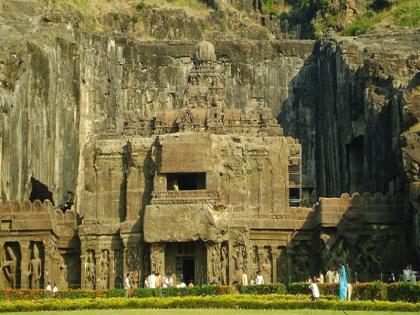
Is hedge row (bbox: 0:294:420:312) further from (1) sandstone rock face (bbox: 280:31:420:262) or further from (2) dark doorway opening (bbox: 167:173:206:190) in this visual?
(2) dark doorway opening (bbox: 167:173:206:190)

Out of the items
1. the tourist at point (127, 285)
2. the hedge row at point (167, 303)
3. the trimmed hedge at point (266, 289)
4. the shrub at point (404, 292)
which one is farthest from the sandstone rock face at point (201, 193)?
the hedge row at point (167, 303)

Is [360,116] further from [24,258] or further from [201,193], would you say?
[24,258]

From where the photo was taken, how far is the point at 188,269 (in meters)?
70.1

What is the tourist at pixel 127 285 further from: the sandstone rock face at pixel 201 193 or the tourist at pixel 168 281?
the sandstone rock face at pixel 201 193

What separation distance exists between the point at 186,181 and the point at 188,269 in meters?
4.54

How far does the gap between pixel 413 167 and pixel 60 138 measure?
92.0 ft

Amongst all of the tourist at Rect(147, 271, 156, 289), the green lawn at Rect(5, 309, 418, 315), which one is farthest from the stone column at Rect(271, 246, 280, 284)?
the green lawn at Rect(5, 309, 418, 315)

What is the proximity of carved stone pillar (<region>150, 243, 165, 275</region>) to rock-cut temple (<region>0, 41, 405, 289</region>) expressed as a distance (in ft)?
0.16

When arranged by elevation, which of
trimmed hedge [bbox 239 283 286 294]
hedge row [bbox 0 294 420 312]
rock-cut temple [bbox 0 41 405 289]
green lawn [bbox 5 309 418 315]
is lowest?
green lawn [bbox 5 309 418 315]

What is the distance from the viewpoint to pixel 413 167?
65.1m

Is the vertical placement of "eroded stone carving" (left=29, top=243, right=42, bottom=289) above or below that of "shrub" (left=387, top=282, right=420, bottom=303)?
above

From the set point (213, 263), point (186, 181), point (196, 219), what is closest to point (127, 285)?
point (196, 219)

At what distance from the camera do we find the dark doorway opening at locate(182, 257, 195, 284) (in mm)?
69938

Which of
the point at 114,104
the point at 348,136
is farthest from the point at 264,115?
the point at 114,104
